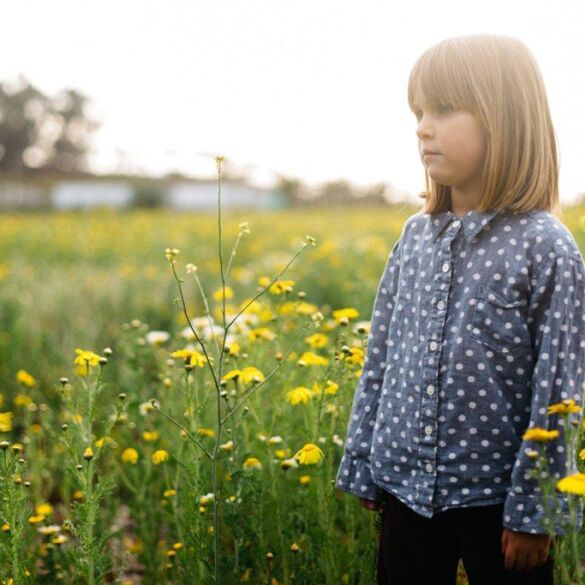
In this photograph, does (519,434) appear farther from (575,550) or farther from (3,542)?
(3,542)

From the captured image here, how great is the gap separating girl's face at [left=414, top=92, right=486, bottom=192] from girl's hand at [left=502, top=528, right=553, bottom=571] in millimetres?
789

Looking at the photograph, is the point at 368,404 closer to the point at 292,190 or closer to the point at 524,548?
the point at 524,548

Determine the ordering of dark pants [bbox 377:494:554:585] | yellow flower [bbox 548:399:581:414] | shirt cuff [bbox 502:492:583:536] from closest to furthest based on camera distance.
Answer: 1. yellow flower [bbox 548:399:581:414]
2. shirt cuff [bbox 502:492:583:536]
3. dark pants [bbox 377:494:554:585]

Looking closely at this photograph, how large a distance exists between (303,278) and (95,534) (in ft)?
14.2

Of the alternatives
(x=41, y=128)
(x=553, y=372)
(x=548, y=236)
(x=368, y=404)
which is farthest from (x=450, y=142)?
(x=41, y=128)

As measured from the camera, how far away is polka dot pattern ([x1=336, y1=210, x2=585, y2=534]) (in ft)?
4.83

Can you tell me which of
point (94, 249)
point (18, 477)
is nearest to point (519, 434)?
point (18, 477)

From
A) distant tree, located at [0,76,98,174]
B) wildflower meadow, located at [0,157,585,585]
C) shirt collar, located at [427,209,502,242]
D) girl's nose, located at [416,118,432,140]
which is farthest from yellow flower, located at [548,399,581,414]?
distant tree, located at [0,76,98,174]

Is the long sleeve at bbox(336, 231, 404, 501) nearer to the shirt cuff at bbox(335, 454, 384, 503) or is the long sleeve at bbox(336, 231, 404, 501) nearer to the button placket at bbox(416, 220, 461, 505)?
the shirt cuff at bbox(335, 454, 384, 503)

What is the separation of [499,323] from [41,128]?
57282 millimetres

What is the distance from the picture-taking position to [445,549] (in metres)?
1.68

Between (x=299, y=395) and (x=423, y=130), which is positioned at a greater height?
(x=423, y=130)

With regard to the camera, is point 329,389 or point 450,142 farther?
point 329,389

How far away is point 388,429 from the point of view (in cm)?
172
